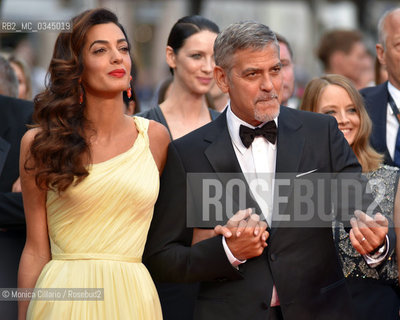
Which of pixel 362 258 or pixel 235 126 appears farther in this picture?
pixel 362 258

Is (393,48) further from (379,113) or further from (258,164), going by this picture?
(258,164)

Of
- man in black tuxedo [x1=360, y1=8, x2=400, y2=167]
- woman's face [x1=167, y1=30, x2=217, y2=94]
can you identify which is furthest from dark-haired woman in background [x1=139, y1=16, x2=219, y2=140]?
man in black tuxedo [x1=360, y1=8, x2=400, y2=167]

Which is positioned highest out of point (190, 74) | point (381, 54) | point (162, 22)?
point (162, 22)

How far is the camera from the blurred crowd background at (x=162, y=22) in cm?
1480

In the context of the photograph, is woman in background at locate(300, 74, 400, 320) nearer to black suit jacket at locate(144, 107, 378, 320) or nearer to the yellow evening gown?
black suit jacket at locate(144, 107, 378, 320)

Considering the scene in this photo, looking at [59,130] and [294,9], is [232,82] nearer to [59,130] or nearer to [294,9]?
[59,130]

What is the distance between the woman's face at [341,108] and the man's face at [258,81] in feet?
3.91

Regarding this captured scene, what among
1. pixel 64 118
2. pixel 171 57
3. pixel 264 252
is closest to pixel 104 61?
pixel 64 118

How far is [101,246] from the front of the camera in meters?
3.62

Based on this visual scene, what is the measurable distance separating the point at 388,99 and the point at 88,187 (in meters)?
2.57

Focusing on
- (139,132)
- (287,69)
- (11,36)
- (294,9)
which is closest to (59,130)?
(139,132)

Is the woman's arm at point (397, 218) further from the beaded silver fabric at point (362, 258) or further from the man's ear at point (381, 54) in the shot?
the man's ear at point (381, 54)

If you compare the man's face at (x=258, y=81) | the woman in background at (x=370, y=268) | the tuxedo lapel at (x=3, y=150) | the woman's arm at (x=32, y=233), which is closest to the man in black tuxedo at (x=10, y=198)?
the tuxedo lapel at (x=3, y=150)

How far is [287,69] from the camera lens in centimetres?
609
